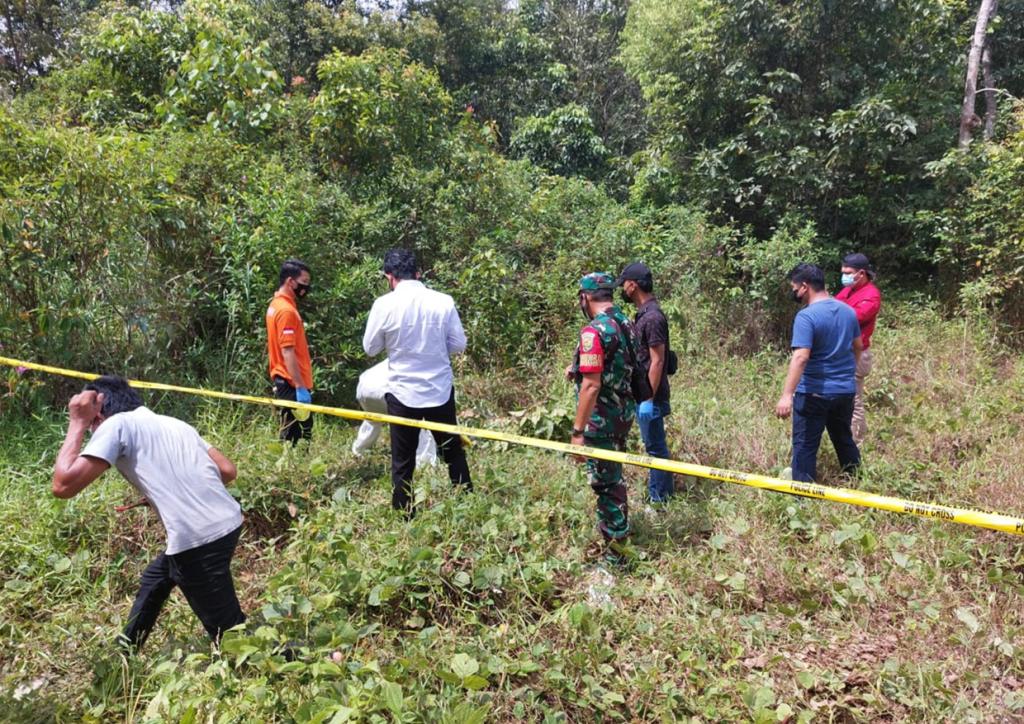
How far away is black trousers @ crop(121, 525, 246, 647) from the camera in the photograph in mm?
2529

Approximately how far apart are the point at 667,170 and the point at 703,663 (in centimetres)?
823

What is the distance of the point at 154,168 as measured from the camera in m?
5.41

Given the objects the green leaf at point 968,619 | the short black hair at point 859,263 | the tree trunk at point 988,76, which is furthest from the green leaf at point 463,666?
the tree trunk at point 988,76

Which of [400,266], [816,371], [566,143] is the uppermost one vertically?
[566,143]

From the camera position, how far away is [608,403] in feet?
11.0

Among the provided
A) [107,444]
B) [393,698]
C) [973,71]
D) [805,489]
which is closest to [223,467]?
[107,444]

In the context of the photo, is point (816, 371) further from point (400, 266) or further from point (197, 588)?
point (197, 588)

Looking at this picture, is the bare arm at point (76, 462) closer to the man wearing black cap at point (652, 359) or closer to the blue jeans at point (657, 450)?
the man wearing black cap at point (652, 359)

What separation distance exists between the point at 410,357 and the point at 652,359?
4.64 feet

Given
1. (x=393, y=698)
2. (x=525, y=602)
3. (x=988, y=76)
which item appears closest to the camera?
(x=393, y=698)

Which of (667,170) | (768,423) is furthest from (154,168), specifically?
(667,170)

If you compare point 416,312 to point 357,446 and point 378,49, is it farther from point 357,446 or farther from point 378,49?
point 378,49

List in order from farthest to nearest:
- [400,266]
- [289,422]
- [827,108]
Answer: [827,108] → [289,422] → [400,266]

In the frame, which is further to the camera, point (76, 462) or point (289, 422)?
point (289, 422)
